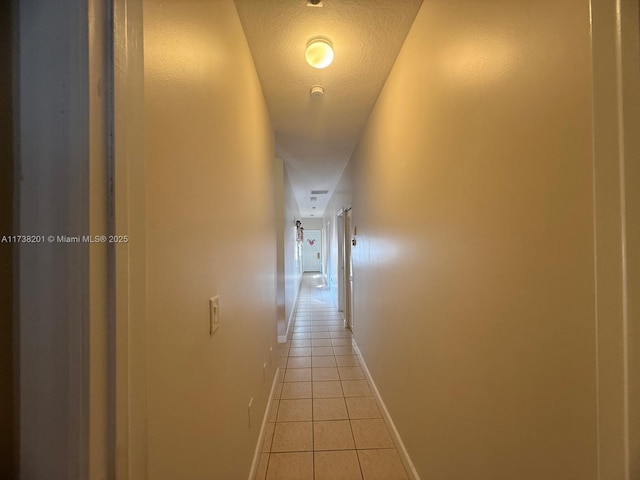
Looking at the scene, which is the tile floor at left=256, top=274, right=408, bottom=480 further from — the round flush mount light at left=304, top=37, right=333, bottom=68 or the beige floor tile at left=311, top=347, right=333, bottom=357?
the round flush mount light at left=304, top=37, right=333, bottom=68

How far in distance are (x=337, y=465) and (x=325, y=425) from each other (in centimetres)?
35

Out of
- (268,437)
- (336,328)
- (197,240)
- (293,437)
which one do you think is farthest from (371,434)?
(336,328)

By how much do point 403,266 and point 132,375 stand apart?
1366 mm

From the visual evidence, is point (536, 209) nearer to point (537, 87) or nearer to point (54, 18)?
point (537, 87)

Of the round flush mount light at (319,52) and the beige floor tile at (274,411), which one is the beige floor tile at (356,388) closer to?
the beige floor tile at (274,411)

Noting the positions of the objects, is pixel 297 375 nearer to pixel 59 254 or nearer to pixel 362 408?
pixel 362 408

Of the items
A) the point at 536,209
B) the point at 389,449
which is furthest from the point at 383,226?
the point at 389,449

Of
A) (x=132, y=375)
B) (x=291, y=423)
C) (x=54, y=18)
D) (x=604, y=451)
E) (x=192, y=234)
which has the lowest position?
(x=291, y=423)

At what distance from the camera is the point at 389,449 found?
162cm

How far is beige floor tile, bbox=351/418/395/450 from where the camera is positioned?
1.66m

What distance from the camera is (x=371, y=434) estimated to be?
1.75 m

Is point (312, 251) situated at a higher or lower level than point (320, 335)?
higher

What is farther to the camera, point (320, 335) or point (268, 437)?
point (320, 335)

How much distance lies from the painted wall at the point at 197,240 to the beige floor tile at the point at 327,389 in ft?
3.12
